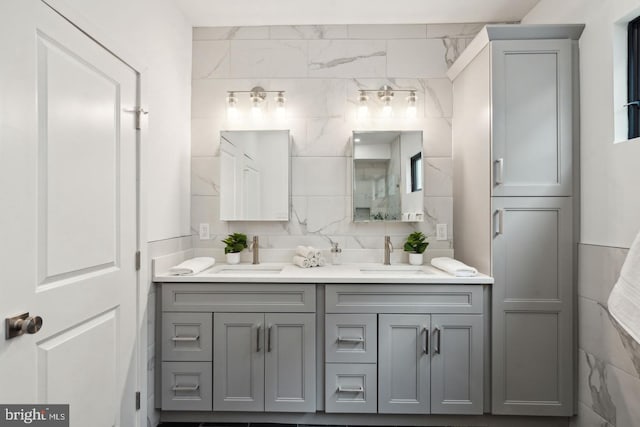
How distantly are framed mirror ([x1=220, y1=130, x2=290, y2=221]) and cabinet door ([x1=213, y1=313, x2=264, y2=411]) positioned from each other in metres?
0.82

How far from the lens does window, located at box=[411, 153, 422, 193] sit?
2588 mm

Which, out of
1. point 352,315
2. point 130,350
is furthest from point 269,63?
point 130,350

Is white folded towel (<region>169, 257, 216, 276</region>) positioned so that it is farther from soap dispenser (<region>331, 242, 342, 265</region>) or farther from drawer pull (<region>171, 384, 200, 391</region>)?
soap dispenser (<region>331, 242, 342, 265</region>)

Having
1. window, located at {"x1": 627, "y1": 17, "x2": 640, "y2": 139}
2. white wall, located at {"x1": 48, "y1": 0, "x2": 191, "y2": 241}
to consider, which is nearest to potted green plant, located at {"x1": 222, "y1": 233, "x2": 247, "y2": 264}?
white wall, located at {"x1": 48, "y1": 0, "x2": 191, "y2": 241}

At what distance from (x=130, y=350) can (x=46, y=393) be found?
55cm

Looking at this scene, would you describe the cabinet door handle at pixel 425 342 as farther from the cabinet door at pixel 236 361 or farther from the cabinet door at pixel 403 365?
the cabinet door at pixel 236 361

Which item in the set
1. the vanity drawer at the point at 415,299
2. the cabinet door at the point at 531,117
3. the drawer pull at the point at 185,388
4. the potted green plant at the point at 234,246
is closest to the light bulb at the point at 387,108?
the cabinet door at the point at 531,117

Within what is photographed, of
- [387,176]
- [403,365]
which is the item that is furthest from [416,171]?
[403,365]

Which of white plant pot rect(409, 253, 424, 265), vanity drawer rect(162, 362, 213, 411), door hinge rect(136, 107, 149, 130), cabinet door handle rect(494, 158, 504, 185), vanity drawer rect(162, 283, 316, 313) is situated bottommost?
vanity drawer rect(162, 362, 213, 411)

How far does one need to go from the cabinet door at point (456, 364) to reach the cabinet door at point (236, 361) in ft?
3.30

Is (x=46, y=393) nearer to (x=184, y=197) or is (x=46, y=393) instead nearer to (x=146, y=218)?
(x=146, y=218)

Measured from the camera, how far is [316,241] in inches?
105

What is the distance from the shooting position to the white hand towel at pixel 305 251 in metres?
2.43

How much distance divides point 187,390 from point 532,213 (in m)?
2.23
